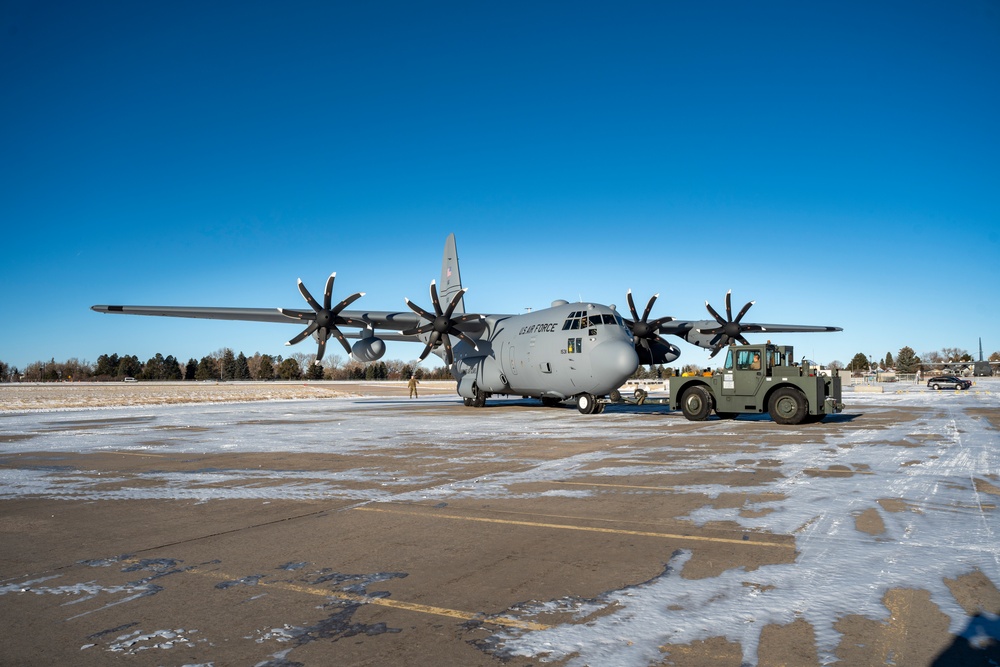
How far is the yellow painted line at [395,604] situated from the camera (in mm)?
3846

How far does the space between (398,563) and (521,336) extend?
20.2 metres

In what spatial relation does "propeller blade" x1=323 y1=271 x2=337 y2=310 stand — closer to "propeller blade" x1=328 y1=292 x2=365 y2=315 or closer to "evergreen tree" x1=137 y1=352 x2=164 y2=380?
"propeller blade" x1=328 y1=292 x2=365 y2=315

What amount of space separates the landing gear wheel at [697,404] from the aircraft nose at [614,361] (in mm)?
1939

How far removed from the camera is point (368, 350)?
2569cm

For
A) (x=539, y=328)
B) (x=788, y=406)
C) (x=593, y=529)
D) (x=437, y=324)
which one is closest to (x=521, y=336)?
(x=539, y=328)

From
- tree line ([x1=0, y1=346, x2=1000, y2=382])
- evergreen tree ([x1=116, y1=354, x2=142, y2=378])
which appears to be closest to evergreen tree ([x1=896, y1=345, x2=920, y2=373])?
tree line ([x1=0, y1=346, x2=1000, y2=382])

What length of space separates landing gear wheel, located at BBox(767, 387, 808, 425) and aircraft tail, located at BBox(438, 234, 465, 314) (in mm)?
16206

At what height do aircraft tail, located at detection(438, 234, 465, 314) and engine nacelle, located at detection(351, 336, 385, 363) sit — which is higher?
aircraft tail, located at detection(438, 234, 465, 314)

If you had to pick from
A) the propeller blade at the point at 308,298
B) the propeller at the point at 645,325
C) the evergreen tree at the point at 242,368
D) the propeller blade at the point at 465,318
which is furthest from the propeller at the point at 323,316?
the evergreen tree at the point at 242,368

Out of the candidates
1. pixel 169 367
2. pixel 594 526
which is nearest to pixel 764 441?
pixel 594 526

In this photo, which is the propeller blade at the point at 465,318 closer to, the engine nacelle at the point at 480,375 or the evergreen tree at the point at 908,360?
the engine nacelle at the point at 480,375

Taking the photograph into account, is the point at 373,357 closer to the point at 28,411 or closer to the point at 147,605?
the point at 28,411

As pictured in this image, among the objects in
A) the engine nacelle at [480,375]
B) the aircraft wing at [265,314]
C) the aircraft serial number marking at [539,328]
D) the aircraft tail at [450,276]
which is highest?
the aircraft tail at [450,276]

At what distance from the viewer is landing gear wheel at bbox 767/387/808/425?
59.2ft
